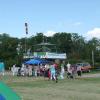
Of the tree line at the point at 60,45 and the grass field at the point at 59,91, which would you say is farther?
the tree line at the point at 60,45

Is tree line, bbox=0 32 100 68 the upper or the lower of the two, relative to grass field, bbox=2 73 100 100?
upper

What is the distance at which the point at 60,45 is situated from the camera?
153000 millimetres

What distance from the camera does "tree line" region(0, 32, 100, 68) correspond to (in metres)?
118

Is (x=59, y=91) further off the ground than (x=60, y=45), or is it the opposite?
(x=60, y=45)

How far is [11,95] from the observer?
175 inches

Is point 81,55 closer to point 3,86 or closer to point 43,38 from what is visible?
point 43,38

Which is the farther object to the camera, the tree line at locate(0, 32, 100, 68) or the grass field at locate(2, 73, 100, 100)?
the tree line at locate(0, 32, 100, 68)

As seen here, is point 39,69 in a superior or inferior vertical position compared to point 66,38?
inferior

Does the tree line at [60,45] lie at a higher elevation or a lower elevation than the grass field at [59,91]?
higher

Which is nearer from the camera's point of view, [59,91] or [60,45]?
[59,91]

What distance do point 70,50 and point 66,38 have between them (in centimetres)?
1199

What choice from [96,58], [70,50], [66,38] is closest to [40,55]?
[96,58]

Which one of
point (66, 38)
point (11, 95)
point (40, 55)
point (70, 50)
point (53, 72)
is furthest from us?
point (66, 38)

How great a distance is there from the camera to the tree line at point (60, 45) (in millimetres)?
118500
